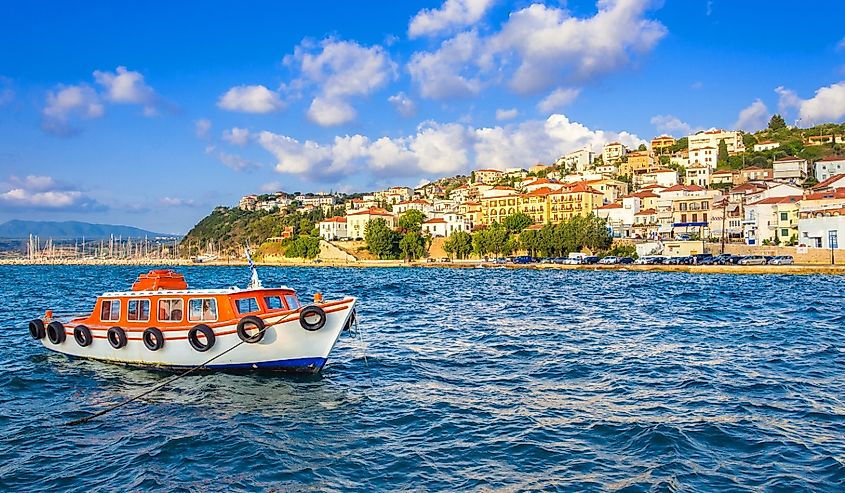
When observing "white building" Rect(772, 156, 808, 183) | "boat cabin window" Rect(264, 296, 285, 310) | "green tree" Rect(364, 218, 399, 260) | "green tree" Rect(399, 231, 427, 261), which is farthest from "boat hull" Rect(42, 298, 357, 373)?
"white building" Rect(772, 156, 808, 183)

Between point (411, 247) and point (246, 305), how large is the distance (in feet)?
345

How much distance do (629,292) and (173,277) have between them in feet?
111

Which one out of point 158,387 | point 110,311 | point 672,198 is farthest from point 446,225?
→ point 158,387

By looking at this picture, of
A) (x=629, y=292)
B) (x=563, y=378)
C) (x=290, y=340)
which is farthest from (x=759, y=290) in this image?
(x=290, y=340)

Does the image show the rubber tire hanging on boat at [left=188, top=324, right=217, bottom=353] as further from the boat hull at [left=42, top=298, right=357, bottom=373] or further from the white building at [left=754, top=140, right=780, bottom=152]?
the white building at [left=754, top=140, right=780, bottom=152]

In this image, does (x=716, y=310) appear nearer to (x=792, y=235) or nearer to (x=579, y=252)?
(x=792, y=235)

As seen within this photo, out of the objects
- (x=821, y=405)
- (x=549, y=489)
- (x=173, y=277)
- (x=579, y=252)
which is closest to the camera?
(x=549, y=489)

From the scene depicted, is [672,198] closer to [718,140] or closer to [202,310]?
[718,140]

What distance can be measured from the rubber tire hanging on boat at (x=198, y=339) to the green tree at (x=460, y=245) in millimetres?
101587

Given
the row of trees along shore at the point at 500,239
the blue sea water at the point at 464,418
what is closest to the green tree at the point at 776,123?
the row of trees along shore at the point at 500,239

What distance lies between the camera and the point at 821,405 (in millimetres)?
13781

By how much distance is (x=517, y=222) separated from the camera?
119438mm

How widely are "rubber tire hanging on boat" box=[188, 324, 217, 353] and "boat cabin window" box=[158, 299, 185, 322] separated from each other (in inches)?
52.2

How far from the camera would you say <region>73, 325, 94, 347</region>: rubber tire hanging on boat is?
19.1m
